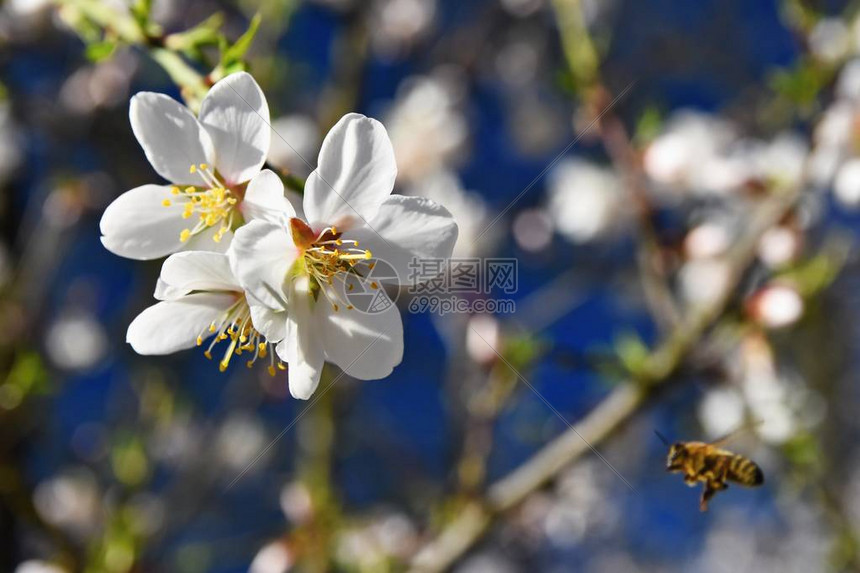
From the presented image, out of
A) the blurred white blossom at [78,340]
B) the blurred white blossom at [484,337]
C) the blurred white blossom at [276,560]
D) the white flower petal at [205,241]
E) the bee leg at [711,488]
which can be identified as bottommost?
the blurred white blossom at [78,340]

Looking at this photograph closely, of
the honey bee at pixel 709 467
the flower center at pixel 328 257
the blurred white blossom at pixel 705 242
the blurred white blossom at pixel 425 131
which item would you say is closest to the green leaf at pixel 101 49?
the flower center at pixel 328 257

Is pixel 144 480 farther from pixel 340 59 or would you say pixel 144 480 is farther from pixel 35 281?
pixel 340 59

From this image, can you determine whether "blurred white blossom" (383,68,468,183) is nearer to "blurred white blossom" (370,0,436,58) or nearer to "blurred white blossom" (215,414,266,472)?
"blurred white blossom" (370,0,436,58)

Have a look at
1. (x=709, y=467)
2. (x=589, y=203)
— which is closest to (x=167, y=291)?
(x=709, y=467)

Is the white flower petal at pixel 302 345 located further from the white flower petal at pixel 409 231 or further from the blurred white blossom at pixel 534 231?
the blurred white blossom at pixel 534 231

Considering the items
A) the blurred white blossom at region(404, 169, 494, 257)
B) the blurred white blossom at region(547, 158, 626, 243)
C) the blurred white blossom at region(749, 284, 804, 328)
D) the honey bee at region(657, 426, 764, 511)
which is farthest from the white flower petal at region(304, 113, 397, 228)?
the blurred white blossom at region(547, 158, 626, 243)

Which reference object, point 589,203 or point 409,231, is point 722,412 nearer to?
point 589,203
